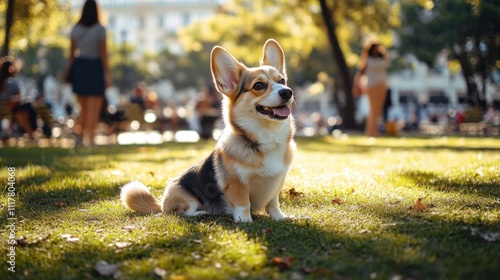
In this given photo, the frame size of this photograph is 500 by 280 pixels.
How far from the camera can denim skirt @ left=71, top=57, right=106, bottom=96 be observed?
11.6 metres

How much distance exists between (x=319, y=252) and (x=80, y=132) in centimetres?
1010

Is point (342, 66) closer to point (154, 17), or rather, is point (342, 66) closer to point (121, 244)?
point (121, 244)

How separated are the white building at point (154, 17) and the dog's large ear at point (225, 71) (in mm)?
95407

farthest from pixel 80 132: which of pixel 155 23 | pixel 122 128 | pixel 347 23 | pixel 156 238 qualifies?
pixel 155 23

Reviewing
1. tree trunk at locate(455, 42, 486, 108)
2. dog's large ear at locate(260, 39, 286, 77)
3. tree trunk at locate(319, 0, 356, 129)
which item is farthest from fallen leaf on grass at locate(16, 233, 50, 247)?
tree trunk at locate(455, 42, 486, 108)

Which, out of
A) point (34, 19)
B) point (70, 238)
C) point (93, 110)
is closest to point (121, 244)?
point (70, 238)

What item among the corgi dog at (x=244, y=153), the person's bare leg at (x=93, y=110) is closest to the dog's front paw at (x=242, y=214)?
the corgi dog at (x=244, y=153)

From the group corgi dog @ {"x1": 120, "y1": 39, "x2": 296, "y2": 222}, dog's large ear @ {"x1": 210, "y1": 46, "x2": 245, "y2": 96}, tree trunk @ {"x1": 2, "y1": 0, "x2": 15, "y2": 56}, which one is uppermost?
tree trunk @ {"x1": 2, "y1": 0, "x2": 15, "y2": 56}

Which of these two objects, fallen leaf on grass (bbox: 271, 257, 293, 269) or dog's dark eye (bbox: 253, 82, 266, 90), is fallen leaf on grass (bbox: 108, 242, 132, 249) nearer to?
fallen leaf on grass (bbox: 271, 257, 293, 269)

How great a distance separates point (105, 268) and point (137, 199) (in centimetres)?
172

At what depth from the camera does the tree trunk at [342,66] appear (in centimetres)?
2039

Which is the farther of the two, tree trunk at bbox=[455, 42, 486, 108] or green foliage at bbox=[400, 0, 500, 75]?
tree trunk at bbox=[455, 42, 486, 108]

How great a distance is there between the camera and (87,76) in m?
11.6

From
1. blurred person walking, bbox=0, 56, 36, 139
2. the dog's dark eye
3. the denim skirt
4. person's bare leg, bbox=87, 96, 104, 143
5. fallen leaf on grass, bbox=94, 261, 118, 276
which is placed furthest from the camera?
blurred person walking, bbox=0, 56, 36, 139
